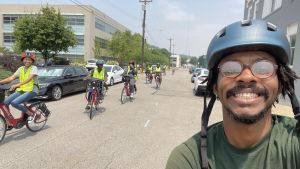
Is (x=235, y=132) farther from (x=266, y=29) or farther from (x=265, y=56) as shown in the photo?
(x=266, y=29)

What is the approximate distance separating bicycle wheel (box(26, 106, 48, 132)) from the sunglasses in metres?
6.26

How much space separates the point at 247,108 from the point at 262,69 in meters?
0.24

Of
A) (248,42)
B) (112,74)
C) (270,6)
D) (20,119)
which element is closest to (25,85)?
(20,119)

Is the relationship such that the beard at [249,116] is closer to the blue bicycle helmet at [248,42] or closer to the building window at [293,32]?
the blue bicycle helmet at [248,42]

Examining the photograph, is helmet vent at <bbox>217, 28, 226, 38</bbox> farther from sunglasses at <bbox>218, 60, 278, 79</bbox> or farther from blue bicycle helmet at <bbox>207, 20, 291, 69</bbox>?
sunglasses at <bbox>218, 60, 278, 79</bbox>

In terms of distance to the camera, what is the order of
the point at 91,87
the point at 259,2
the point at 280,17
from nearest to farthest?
the point at 91,87 → the point at 280,17 → the point at 259,2

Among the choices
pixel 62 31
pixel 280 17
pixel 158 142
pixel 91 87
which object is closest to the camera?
pixel 158 142

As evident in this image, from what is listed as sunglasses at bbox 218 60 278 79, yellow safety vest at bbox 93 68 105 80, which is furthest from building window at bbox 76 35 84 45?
sunglasses at bbox 218 60 278 79

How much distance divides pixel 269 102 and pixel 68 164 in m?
3.92

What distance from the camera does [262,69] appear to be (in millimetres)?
1600

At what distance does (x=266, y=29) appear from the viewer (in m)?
1.61

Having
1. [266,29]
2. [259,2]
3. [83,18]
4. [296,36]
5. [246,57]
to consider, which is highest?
[83,18]

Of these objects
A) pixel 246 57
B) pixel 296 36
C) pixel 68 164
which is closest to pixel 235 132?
pixel 246 57

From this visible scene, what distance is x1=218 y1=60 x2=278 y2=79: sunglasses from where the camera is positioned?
1599 mm
